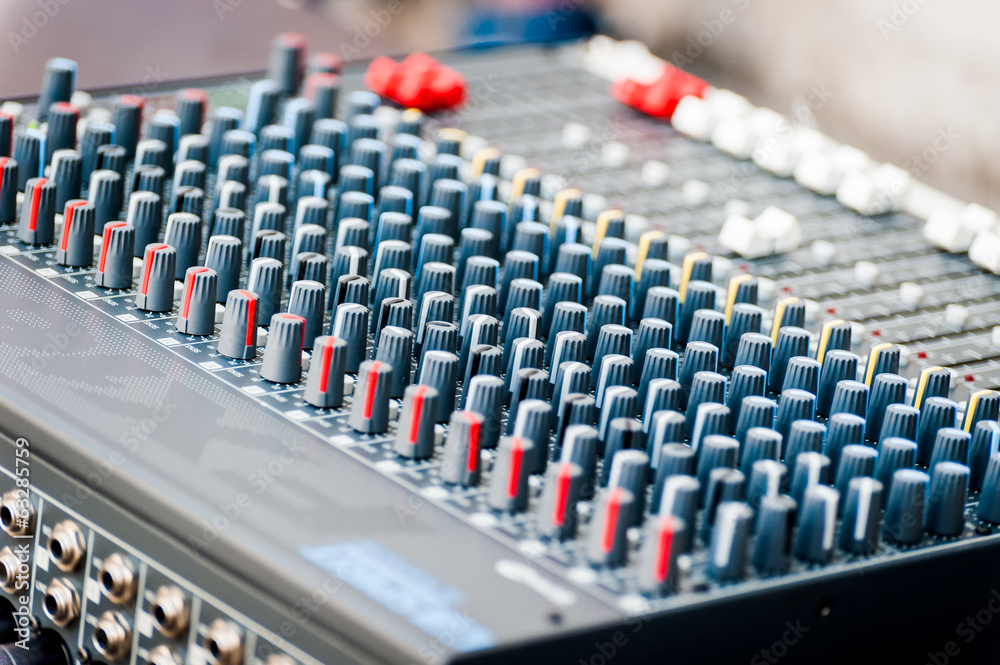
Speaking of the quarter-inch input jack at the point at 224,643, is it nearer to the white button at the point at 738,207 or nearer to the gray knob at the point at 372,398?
Answer: the gray knob at the point at 372,398

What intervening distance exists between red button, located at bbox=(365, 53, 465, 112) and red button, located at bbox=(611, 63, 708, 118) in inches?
13.5

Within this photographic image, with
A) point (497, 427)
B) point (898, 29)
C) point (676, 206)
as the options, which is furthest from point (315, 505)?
point (898, 29)

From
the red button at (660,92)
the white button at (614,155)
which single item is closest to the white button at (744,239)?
the white button at (614,155)

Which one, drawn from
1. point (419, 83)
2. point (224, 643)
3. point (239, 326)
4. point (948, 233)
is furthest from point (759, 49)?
point (224, 643)

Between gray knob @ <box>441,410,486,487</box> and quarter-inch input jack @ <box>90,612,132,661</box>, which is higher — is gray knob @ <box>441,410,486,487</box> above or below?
above

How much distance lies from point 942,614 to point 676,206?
1.02 meters

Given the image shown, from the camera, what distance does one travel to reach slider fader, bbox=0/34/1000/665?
4.65ft

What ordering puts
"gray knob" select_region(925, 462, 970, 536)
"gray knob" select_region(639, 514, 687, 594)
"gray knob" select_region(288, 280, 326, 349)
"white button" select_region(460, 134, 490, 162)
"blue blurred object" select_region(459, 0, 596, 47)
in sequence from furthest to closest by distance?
1. "blue blurred object" select_region(459, 0, 596, 47)
2. "white button" select_region(460, 134, 490, 162)
3. "gray knob" select_region(288, 280, 326, 349)
4. "gray knob" select_region(925, 462, 970, 536)
5. "gray knob" select_region(639, 514, 687, 594)

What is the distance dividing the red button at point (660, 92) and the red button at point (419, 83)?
343 mm

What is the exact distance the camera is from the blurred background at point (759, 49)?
2721mm

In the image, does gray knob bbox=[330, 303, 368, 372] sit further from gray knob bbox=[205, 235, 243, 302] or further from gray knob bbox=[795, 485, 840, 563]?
gray knob bbox=[795, 485, 840, 563]

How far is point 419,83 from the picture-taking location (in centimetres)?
279

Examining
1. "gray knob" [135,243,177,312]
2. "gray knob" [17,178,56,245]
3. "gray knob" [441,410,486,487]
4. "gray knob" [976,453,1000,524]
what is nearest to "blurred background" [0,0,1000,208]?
"gray knob" [17,178,56,245]

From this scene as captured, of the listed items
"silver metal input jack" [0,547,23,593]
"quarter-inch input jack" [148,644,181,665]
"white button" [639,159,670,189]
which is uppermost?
"white button" [639,159,670,189]
